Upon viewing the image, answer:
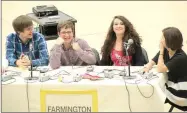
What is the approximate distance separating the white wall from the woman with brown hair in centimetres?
178

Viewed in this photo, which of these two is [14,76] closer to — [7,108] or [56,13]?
[7,108]

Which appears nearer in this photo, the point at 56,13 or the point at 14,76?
the point at 14,76

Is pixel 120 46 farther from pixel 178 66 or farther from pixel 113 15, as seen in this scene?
pixel 113 15

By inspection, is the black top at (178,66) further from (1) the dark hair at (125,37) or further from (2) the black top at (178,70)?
(1) the dark hair at (125,37)

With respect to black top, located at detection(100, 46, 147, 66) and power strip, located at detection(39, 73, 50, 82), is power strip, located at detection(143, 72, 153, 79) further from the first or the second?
power strip, located at detection(39, 73, 50, 82)

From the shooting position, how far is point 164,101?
2744mm

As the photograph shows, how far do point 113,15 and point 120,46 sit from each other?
119 inches

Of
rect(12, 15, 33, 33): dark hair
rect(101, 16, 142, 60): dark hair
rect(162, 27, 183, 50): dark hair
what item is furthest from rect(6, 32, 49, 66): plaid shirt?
rect(162, 27, 183, 50): dark hair

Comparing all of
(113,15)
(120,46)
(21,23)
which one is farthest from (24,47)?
(113,15)

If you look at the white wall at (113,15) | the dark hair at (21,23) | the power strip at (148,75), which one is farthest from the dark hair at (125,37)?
the white wall at (113,15)

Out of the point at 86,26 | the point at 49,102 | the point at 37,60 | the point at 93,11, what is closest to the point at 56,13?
the point at 86,26

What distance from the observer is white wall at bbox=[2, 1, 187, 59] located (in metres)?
5.57

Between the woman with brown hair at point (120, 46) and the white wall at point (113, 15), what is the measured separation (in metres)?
1.78

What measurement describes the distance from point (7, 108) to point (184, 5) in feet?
14.9
